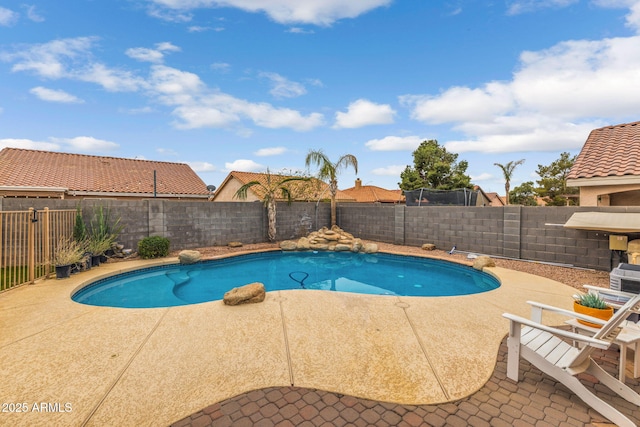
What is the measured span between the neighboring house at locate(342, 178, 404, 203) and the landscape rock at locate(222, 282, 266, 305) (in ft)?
72.9

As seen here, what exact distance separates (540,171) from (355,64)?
2100 cm

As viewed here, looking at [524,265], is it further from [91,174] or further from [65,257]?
[91,174]

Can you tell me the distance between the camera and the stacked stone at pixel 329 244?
10.8m

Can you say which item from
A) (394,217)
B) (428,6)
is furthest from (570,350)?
(428,6)

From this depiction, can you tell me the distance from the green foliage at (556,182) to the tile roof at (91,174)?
86.2 feet

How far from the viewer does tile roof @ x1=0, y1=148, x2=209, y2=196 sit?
1339 centimetres

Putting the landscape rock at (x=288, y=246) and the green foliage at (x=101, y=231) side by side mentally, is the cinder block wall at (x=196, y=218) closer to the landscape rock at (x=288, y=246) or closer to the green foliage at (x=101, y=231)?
the green foliage at (x=101, y=231)

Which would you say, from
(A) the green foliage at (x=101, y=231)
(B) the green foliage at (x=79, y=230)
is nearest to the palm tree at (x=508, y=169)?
(A) the green foliage at (x=101, y=231)

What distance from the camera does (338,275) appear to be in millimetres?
8258

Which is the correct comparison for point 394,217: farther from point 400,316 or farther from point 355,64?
point 400,316

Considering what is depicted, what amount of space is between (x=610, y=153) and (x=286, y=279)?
34.1 ft

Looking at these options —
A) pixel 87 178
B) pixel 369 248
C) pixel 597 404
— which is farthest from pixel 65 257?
pixel 87 178

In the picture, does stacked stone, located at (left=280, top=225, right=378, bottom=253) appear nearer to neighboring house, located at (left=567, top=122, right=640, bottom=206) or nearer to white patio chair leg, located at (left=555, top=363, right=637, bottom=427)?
neighboring house, located at (left=567, top=122, right=640, bottom=206)

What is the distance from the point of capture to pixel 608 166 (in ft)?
25.5
